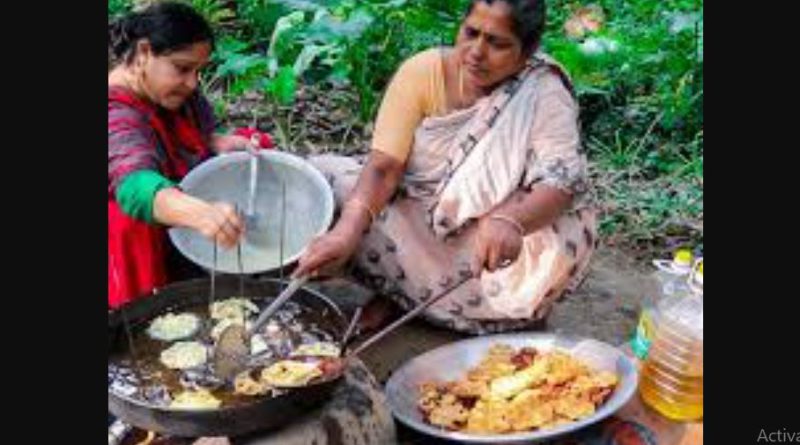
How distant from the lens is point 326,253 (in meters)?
2.72

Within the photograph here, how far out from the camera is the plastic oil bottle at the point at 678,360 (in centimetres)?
260

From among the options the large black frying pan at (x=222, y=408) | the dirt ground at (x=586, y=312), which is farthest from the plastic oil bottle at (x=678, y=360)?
the large black frying pan at (x=222, y=408)

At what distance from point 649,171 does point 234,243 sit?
8.50ft

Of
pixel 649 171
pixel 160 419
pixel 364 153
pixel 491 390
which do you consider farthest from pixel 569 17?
pixel 160 419

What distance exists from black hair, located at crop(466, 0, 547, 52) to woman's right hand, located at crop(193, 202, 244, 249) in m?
0.88

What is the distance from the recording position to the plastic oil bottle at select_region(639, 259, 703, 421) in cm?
260

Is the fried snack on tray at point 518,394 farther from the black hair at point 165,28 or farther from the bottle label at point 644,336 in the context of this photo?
the black hair at point 165,28

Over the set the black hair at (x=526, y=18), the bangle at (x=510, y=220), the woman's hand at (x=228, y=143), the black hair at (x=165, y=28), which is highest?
the black hair at (x=526, y=18)

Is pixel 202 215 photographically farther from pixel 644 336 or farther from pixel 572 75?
pixel 572 75

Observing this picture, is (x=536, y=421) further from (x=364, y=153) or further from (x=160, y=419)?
Result: (x=364, y=153)

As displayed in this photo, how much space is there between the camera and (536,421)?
2.55m

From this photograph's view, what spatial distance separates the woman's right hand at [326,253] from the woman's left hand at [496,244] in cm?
36

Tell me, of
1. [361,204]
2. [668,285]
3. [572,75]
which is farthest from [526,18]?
[572,75]

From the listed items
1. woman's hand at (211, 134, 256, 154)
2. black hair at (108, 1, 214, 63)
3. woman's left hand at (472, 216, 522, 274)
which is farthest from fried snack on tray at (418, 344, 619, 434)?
black hair at (108, 1, 214, 63)
